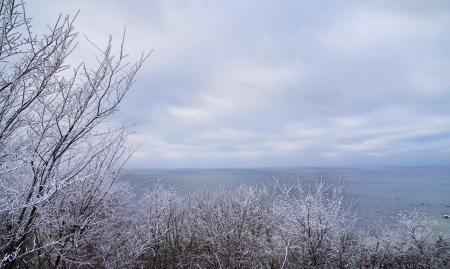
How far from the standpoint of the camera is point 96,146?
233 inches

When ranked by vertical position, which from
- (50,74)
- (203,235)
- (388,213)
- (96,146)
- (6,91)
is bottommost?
(388,213)

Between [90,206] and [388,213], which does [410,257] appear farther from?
[388,213]

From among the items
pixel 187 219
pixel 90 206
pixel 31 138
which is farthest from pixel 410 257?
pixel 31 138

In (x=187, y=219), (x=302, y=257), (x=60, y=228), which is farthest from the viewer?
(x=187, y=219)

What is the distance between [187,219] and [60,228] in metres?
19.2

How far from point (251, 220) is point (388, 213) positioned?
128 feet

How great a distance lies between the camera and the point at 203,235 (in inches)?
838

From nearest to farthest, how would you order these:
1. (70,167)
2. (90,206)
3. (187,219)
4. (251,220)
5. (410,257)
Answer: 1. (70,167)
2. (90,206)
3. (410,257)
4. (251,220)
5. (187,219)

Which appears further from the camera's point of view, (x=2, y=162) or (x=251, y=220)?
(x=251, y=220)

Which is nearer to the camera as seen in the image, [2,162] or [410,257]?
[2,162]

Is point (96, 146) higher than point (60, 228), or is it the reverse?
point (96, 146)

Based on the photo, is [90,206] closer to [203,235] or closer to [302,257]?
[302,257]

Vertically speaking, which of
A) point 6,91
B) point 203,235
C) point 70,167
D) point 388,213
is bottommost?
point 388,213

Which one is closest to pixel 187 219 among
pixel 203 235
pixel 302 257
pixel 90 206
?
pixel 203 235
